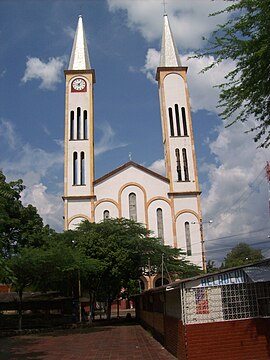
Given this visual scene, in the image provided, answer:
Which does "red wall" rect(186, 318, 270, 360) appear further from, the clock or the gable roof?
the clock

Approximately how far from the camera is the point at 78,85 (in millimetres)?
38281

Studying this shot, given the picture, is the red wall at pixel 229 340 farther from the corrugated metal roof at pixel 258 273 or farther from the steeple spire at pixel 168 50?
the steeple spire at pixel 168 50

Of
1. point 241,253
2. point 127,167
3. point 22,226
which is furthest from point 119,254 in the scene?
point 241,253

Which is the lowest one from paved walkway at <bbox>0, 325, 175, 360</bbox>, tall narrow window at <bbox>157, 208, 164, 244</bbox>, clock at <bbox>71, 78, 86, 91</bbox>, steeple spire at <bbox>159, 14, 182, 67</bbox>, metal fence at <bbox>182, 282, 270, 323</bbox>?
paved walkway at <bbox>0, 325, 175, 360</bbox>

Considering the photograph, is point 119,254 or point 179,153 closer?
point 119,254

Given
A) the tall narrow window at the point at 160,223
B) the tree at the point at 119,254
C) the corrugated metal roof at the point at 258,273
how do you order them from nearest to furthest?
the corrugated metal roof at the point at 258,273 → the tree at the point at 119,254 → the tall narrow window at the point at 160,223

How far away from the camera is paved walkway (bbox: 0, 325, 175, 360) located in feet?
39.2

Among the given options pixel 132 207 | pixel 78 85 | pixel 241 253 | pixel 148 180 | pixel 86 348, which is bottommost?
pixel 86 348

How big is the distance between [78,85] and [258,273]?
32.4 metres

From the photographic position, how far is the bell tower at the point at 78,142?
34.7 m

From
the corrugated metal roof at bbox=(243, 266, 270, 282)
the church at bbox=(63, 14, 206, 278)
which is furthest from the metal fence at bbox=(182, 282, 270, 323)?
the church at bbox=(63, 14, 206, 278)

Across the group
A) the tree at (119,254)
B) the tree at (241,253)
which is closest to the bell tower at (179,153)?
the tree at (119,254)

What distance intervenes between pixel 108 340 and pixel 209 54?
484 inches

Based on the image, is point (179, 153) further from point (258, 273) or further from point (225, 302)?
point (225, 302)
